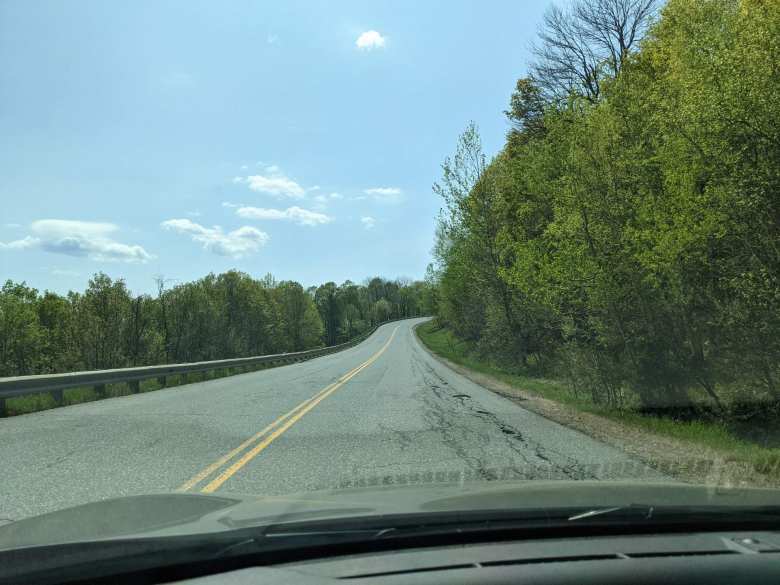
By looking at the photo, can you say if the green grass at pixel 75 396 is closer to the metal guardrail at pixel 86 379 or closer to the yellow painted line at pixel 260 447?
the metal guardrail at pixel 86 379

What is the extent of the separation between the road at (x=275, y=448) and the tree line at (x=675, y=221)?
274 cm

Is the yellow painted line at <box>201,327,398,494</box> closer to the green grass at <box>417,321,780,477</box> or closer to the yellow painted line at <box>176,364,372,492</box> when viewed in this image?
the yellow painted line at <box>176,364,372,492</box>

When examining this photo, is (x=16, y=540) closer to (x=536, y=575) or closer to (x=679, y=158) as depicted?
(x=536, y=575)

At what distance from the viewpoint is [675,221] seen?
9344 mm

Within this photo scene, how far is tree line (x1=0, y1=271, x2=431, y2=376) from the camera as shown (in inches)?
2025

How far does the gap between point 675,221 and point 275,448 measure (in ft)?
23.0

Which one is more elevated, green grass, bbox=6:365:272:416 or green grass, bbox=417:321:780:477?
green grass, bbox=6:365:272:416

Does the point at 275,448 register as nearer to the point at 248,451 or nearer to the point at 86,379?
the point at 248,451

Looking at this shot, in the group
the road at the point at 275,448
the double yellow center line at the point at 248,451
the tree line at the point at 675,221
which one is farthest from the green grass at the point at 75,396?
the tree line at the point at 675,221

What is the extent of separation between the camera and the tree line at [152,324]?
5144 centimetres

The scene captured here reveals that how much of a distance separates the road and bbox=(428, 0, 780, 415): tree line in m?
2.74

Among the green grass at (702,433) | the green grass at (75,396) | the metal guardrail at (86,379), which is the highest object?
the metal guardrail at (86,379)

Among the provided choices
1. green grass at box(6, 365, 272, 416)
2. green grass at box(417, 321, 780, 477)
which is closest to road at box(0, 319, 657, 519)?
green grass at box(6, 365, 272, 416)

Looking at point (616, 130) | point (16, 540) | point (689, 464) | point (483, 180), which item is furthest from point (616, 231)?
point (483, 180)
